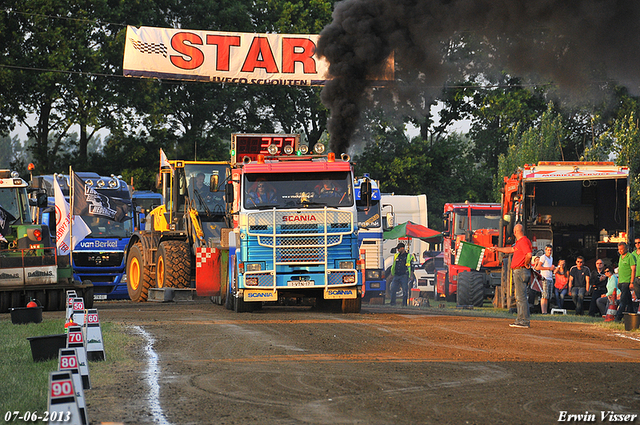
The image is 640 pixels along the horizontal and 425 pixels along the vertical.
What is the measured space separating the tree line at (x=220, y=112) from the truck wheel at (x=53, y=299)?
70.7 ft

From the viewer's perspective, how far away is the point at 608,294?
69.6ft

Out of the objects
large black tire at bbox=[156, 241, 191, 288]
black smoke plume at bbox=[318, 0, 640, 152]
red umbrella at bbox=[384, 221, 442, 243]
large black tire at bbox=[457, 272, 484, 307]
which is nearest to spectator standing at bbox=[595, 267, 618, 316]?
large black tire at bbox=[457, 272, 484, 307]

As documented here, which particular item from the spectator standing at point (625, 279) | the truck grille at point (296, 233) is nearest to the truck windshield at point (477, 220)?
the spectator standing at point (625, 279)

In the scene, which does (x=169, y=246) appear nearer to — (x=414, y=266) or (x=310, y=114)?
(x=414, y=266)

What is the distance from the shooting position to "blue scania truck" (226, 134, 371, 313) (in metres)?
18.6

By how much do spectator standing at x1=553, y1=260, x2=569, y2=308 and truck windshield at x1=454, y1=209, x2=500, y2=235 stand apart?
780cm

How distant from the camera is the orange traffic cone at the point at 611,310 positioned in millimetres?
20234

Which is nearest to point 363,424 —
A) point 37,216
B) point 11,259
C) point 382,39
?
point 11,259

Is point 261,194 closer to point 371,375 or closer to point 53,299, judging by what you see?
point 53,299

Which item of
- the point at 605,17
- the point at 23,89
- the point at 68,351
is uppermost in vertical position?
the point at 23,89

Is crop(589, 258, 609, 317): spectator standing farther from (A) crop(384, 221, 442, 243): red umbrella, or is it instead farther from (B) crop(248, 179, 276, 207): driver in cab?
(A) crop(384, 221, 442, 243): red umbrella

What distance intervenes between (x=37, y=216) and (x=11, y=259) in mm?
5571

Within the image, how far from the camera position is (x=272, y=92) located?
49.8 metres

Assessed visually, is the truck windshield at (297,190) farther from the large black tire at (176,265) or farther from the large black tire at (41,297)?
the large black tire at (41,297)
